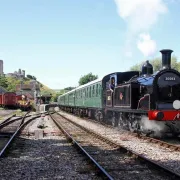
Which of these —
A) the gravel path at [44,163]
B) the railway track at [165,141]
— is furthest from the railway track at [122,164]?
→ the railway track at [165,141]

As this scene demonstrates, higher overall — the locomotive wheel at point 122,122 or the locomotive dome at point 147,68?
the locomotive dome at point 147,68

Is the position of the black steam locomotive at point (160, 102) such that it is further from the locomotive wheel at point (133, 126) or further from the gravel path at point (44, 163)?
the gravel path at point (44, 163)

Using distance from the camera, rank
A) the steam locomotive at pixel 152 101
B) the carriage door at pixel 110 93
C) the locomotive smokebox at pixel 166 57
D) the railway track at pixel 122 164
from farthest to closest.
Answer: the carriage door at pixel 110 93, the locomotive smokebox at pixel 166 57, the steam locomotive at pixel 152 101, the railway track at pixel 122 164

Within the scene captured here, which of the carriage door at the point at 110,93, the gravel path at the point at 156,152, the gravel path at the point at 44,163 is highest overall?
the carriage door at the point at 110,93

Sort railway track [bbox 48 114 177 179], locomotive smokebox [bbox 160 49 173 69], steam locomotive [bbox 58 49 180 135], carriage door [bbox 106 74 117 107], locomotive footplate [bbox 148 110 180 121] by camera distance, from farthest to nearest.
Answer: carriage door [bbox 106 74 117 107], locomotive smokebox [bbox 160 49 173 69], steam locomotive [bbox 58 49 180 135], locomotive footplate [bbox 148 110 180 121], railway track [bbox 48 114 177 179]

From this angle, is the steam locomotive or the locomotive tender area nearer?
the locomotive tender area

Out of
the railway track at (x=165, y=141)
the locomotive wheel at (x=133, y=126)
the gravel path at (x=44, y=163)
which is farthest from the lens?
the locomotive wheel at (x=133, y=126)

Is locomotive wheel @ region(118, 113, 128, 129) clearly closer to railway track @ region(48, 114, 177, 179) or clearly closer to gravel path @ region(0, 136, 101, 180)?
railway track @ region(48, 114, 177, 179)

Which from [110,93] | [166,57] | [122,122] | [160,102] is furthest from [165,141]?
[110,93]

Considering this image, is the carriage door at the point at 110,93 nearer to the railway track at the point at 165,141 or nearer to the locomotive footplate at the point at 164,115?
the railway track at the point at 165,141

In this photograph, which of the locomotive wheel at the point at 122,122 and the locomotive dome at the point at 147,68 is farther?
the locomotive wheel at the point at 122,122

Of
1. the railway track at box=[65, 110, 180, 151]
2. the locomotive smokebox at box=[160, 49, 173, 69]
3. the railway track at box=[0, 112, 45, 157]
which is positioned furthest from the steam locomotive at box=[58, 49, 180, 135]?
the railway track at box=[0, 112, 45, 157]

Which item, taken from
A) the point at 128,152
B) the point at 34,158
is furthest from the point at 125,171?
the point at 34,158

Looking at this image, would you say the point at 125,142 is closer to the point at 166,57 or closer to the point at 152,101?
the point at 152,101
